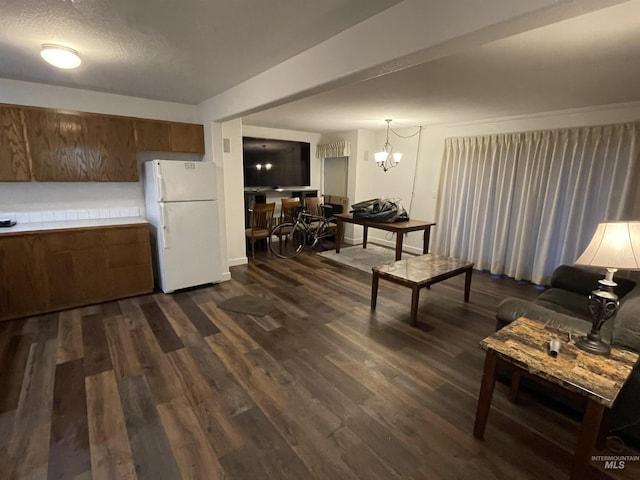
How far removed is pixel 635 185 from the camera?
3.45 m

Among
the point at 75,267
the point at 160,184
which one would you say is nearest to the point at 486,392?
the point at 160,184

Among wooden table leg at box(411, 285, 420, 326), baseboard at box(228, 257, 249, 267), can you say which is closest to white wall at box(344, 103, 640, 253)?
baseboard at box(228, 257, 249, 267)

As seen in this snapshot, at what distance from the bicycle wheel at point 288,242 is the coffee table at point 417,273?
237 centimetres

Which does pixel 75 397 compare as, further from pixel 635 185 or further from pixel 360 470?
pixel 635 185

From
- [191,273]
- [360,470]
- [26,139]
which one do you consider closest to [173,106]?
[26,139]

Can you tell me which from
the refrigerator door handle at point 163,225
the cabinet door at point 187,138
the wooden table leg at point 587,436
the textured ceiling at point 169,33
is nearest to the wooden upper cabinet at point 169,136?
the cabinet door at point 187,138

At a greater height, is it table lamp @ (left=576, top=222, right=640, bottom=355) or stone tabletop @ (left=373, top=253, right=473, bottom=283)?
table lamp @ (left=576, top=222, right=640, bottom=355)

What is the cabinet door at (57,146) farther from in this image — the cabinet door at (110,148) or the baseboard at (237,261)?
the baseboard at (237,261)

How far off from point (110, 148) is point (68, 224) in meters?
0.95

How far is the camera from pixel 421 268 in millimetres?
3387

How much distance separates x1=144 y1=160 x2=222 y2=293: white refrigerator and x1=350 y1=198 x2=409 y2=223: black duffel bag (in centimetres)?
222

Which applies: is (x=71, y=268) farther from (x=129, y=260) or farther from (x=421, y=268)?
(x=421, y=268)

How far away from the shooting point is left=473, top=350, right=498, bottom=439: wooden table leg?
1.61 m

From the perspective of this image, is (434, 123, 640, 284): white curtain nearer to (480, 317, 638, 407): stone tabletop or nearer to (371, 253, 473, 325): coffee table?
(371, 253, 473, 325): coffee table
